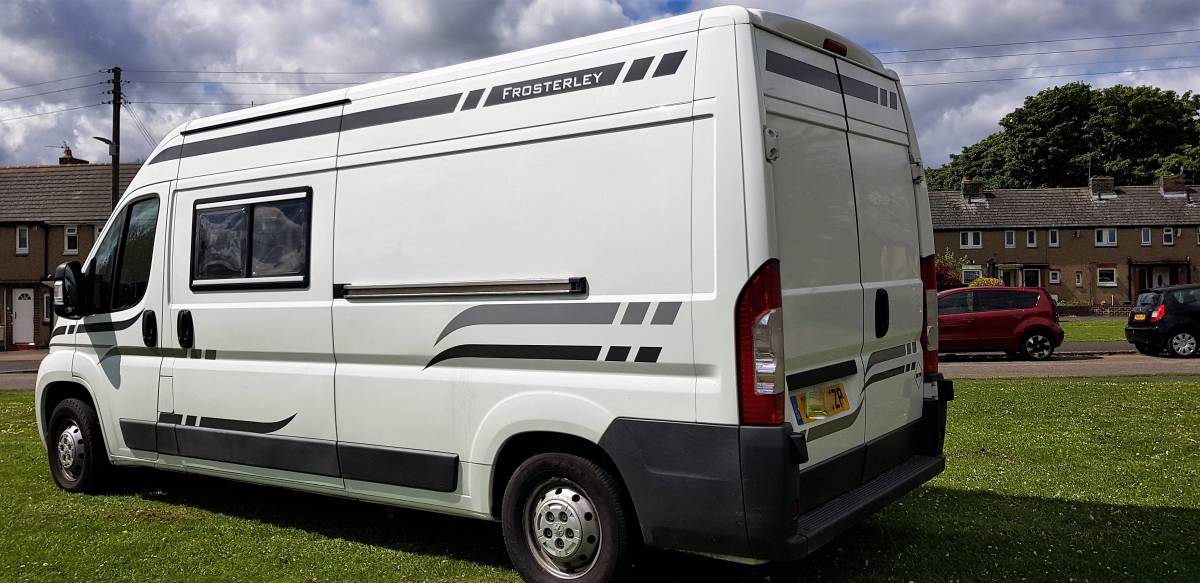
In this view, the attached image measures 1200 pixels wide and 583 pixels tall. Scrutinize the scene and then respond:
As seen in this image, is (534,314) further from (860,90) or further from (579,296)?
(860,90)

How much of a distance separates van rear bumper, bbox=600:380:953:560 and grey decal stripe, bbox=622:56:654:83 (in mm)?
1533

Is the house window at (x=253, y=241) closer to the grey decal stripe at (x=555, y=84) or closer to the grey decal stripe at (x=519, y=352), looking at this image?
the grey decal stripe at (x=519, y=352)

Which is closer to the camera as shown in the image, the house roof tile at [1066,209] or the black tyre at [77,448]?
the black tyre at [77,448]

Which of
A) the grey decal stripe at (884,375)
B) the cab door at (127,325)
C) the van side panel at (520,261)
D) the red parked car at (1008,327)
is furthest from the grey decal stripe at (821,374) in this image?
the red parked car at (1008,327)

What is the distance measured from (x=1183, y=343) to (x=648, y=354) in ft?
64.0

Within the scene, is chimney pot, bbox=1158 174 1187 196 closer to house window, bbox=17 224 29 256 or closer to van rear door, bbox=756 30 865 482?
house window, bbox=17 224 29 256

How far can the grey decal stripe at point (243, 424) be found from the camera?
5.71 meters

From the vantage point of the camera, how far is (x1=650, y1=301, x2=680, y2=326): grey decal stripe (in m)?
4.22

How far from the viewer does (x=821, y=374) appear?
4520mm

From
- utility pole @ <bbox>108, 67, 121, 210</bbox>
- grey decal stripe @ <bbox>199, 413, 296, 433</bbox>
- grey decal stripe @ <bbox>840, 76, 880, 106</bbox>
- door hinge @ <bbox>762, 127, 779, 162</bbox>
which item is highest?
utility pole @ <bbox>108, 67, 121, 210</bbox>

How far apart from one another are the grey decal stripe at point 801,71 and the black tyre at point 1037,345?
56.3ft

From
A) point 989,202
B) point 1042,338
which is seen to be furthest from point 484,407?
point 989,202

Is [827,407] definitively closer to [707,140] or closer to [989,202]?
[707,140]

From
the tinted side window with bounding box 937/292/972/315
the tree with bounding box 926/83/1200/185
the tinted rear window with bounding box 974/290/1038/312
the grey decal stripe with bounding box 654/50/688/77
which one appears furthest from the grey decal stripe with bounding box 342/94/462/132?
the tree with bounding box 926/83/1200/185
